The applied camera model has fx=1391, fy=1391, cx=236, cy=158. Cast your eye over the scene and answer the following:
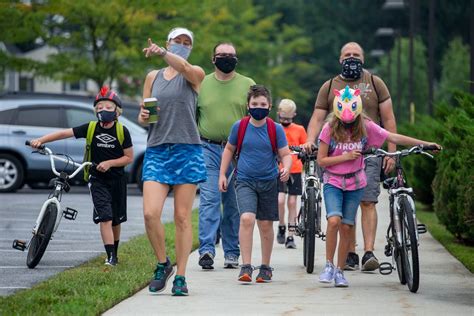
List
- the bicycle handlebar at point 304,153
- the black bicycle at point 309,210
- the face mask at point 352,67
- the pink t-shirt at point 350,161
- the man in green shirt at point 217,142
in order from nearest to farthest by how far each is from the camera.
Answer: the pink t-shirt at point 350,161 → the bicycle handlebar at point 304,153 → the black bicycle at point 309,210 → the face mask at point 352,67 → the man in green shirt at point 217,142

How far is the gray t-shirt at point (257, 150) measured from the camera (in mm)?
11367

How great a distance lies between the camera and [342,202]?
11133 millimetres

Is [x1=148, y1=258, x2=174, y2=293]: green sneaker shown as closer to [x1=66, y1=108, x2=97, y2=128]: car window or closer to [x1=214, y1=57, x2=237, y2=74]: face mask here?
[x1=214, y1=57, x2=237, y2=74]: face mask

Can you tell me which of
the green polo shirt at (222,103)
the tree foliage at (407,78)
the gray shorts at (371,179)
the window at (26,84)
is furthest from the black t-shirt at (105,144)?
the window at (26,84)

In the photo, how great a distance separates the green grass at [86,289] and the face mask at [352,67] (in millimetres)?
2405

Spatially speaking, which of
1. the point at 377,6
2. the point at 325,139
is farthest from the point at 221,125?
the point at 377,6

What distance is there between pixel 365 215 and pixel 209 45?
27.6 metres

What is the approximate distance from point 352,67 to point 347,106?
1285mm

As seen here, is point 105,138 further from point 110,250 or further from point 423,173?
point 423,173

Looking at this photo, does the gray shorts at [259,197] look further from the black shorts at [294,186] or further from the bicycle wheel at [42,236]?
the black shorts at [294,186]

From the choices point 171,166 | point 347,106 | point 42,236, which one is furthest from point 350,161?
point 42,236

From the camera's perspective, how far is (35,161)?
26531mm

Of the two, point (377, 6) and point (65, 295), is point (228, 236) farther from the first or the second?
point (377, 6)

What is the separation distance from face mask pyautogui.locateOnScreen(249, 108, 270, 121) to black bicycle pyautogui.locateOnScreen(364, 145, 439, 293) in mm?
950
